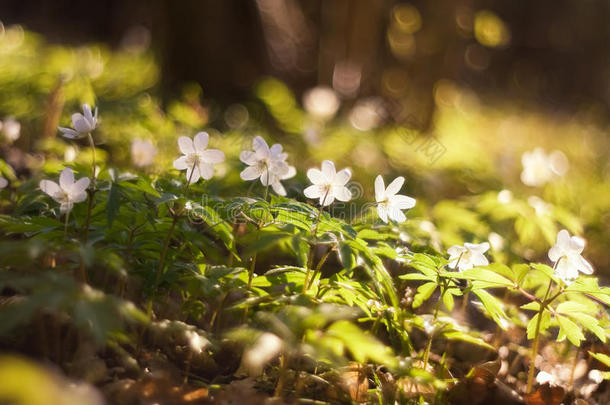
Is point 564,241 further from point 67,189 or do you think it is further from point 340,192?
point 67,189

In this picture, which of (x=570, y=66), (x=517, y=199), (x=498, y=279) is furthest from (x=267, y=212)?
(x=570, y=66)

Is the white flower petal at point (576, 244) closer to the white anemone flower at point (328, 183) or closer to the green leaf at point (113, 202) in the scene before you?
the white anemone flower at point (328, 183)

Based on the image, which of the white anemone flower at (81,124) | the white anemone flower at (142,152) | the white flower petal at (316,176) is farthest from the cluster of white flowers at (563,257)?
the white anemone flower at (142,152)

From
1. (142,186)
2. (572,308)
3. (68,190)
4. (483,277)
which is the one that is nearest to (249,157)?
(142,186)

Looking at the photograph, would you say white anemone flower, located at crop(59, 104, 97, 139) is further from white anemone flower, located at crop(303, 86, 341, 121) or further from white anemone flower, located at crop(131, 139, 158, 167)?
white anemone flower, located at crop(303, 86, 341, 121)

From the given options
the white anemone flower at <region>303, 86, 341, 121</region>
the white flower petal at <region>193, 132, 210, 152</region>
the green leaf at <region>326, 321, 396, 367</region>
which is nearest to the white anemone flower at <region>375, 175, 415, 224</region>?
the green leaf at <region>326, 321, 396, 367</region>

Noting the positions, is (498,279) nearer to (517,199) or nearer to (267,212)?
(267,212)
